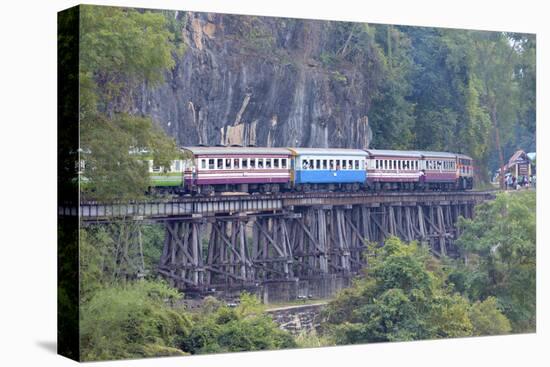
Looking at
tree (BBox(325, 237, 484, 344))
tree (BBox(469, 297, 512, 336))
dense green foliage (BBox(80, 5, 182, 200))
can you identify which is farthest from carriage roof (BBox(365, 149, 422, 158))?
dense green foliage (BBox(80, 5, 182, 200))

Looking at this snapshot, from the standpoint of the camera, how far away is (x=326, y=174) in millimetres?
21438

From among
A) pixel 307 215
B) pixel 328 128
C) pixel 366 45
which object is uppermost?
pixel 366 45

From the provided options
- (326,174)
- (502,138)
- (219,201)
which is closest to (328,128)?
(326,174)

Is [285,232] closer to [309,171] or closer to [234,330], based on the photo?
[309,171]

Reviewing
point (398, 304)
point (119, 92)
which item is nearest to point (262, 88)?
point (119, 92)

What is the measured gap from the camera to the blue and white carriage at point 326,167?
68.8 ft

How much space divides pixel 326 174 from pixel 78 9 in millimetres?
5500

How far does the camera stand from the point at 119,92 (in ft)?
61.5

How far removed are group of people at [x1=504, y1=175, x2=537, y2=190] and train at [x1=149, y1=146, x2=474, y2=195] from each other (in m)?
0.72

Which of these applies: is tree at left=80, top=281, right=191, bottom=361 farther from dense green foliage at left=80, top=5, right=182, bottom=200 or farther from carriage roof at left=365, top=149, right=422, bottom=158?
carriage roof at left=365, top=149, right=422, bottom=158

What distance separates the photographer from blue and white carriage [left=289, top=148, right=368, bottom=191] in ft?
68.8

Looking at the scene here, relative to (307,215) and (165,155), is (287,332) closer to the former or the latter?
(307,215)

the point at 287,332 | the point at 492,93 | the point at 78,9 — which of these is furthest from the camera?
the point at 492,93

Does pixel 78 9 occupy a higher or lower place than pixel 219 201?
higher
